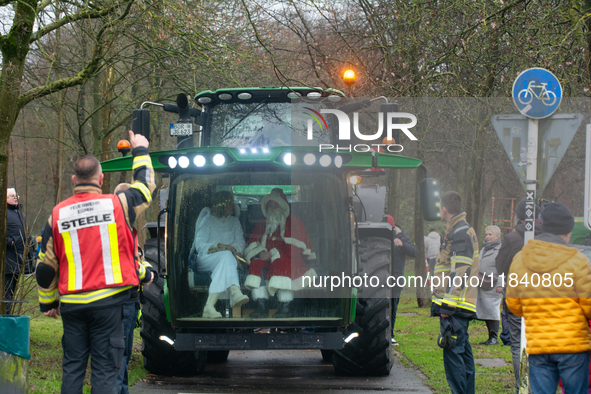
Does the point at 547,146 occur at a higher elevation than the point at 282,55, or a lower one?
lower

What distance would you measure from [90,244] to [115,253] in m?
0.19

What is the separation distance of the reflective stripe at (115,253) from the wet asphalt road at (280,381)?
7.64 feet

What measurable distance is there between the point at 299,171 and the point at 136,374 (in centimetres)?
308

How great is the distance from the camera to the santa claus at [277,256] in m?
6.19

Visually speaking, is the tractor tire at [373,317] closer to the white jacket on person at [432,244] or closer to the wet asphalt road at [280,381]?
the wet asphalt road at [280,381]

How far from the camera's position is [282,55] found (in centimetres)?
1650

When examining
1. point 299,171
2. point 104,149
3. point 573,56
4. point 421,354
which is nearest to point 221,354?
point 421,354

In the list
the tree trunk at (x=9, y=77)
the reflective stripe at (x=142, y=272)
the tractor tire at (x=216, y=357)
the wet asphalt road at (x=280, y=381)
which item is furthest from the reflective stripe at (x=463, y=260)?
the tree trunk at (x=9, y=77)

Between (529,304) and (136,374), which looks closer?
(529,304)

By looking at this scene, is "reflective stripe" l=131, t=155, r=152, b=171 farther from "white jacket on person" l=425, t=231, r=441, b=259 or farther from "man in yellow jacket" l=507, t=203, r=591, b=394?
"white jacket on person" l=425, t=231, r=441, b=259

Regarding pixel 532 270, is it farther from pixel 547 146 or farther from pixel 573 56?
pixel 573 56

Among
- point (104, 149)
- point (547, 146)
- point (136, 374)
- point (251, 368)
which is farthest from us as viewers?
point (104, 149)

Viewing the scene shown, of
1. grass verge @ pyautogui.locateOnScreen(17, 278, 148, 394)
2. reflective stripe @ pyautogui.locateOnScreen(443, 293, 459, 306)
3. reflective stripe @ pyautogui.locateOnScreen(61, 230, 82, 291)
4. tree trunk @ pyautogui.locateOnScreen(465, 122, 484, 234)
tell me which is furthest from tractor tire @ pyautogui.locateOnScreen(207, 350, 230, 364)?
tree trunk @ pyautogui.locateOnScreen(465, 122, 484, 234)

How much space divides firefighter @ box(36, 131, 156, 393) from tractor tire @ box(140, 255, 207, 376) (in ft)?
6.14
